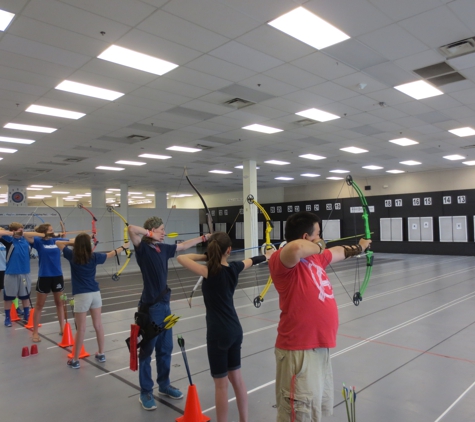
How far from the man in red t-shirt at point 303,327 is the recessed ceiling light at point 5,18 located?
153 inches

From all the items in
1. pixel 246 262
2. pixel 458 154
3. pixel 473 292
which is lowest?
pixel 473 292

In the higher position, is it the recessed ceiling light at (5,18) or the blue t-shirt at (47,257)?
the recessed ceiling light at (5,18)

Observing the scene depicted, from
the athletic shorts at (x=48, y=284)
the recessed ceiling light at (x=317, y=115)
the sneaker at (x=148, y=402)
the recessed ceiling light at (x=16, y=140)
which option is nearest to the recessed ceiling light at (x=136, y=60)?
the athletic shorts at (x=48, y=284)

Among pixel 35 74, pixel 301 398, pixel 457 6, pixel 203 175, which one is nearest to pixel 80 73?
pixel 35 74

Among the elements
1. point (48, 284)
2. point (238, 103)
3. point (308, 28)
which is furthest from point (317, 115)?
point (48, 284)

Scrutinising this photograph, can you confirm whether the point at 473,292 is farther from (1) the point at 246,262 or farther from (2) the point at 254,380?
(1) the point at 246,262

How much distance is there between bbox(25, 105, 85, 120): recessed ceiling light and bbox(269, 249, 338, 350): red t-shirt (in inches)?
267

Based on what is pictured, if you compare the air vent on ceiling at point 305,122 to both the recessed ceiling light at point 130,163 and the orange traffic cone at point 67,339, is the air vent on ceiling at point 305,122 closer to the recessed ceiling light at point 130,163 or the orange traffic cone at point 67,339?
the orange traffic cone at point 67,339

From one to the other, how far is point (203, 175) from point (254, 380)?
13709 millimetres

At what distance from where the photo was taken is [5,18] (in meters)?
4.11

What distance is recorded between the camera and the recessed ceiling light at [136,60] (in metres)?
4.98

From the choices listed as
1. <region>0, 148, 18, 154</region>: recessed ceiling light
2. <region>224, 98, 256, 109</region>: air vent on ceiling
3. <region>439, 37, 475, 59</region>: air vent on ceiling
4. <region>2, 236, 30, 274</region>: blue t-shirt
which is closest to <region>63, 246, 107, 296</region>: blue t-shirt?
<region>2, 236, 30, 274</region>: blue t-shirt

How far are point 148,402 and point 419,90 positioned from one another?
21.4 ft

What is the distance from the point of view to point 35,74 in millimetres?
5633
